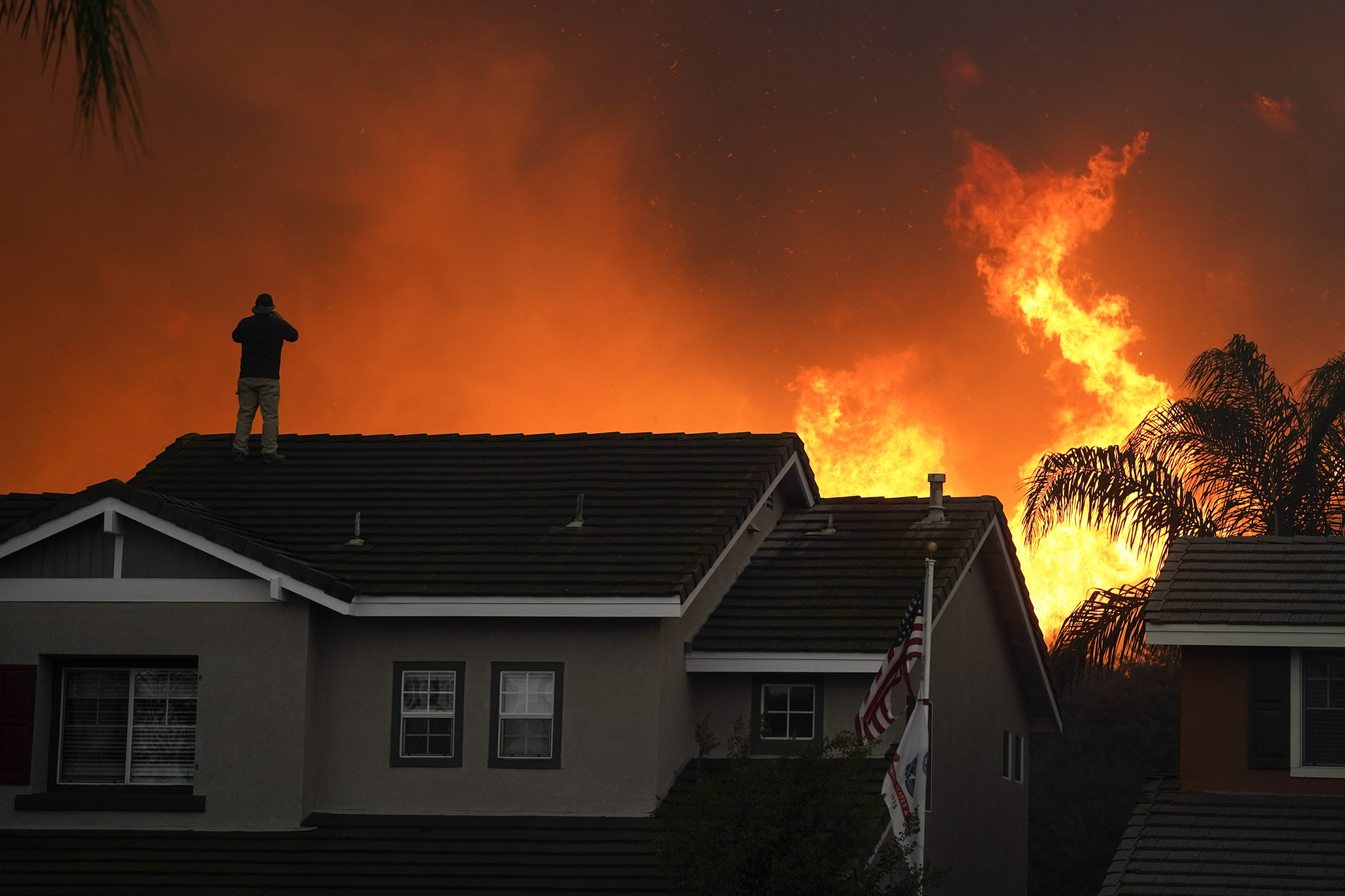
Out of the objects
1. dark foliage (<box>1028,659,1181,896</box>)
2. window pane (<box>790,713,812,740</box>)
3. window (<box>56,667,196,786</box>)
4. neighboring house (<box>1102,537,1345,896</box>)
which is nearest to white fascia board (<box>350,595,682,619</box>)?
window pane (<box>790,713,812,740</box>)

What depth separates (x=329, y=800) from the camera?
834 inches

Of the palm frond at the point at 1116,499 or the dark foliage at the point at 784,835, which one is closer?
the dark foliage at the point at 784,835

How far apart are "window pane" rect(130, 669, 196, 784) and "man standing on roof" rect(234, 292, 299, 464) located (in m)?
4.90

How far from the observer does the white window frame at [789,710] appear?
21672 millimetres

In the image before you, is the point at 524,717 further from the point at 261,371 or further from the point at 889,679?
the point at 261,371

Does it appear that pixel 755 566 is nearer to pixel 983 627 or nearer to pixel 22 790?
pixel 983 627

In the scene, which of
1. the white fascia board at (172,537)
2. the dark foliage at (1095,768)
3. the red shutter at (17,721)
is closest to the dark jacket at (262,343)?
the white fascia board at (172,537)

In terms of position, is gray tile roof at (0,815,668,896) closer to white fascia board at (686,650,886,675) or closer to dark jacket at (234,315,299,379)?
white fascia board at (686,650,886,675)

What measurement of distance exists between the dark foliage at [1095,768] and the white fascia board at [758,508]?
A: 1315 centimetres

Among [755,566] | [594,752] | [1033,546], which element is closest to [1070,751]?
[1033,546]

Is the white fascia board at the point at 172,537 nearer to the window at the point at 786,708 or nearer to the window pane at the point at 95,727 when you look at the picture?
the window pane at the point at 95,727

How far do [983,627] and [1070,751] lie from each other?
1522 cm

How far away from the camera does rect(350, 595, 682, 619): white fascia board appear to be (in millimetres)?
20469

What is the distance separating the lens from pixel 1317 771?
1952 centimetres
